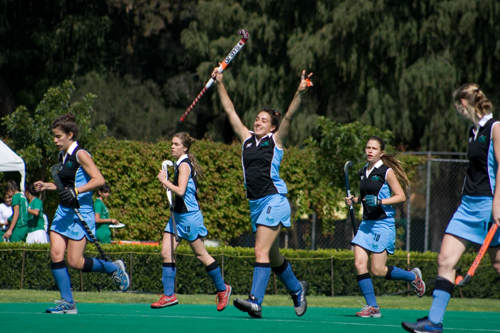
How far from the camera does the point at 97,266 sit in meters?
8.80

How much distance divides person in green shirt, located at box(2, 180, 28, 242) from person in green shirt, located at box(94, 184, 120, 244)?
1.32 m

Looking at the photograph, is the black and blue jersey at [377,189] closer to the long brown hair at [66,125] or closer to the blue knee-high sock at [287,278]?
the blue knee-high sock at [287,278]

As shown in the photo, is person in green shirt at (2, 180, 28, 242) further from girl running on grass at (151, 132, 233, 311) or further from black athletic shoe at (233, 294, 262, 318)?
black athletic shoe at (233, 294, 262, 318)

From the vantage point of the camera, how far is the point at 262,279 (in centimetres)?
822

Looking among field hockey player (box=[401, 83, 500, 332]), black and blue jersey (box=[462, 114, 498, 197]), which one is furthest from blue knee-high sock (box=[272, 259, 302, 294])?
black and blue jersey (box=[462, 114, 498, 197])

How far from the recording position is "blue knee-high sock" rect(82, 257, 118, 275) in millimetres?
8641

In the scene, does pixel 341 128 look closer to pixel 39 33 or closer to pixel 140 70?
pixel 39 33

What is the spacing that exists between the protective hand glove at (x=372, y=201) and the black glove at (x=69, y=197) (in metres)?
3.36

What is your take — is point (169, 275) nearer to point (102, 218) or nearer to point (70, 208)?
point (70, 208)

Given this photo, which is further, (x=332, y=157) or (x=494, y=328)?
(x=332, y=157)

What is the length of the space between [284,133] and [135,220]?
10.2m

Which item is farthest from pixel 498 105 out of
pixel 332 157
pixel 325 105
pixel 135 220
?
pixel 135 220

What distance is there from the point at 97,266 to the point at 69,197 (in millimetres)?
1008

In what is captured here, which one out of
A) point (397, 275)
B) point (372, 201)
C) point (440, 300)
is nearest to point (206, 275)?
point (397, 275)
